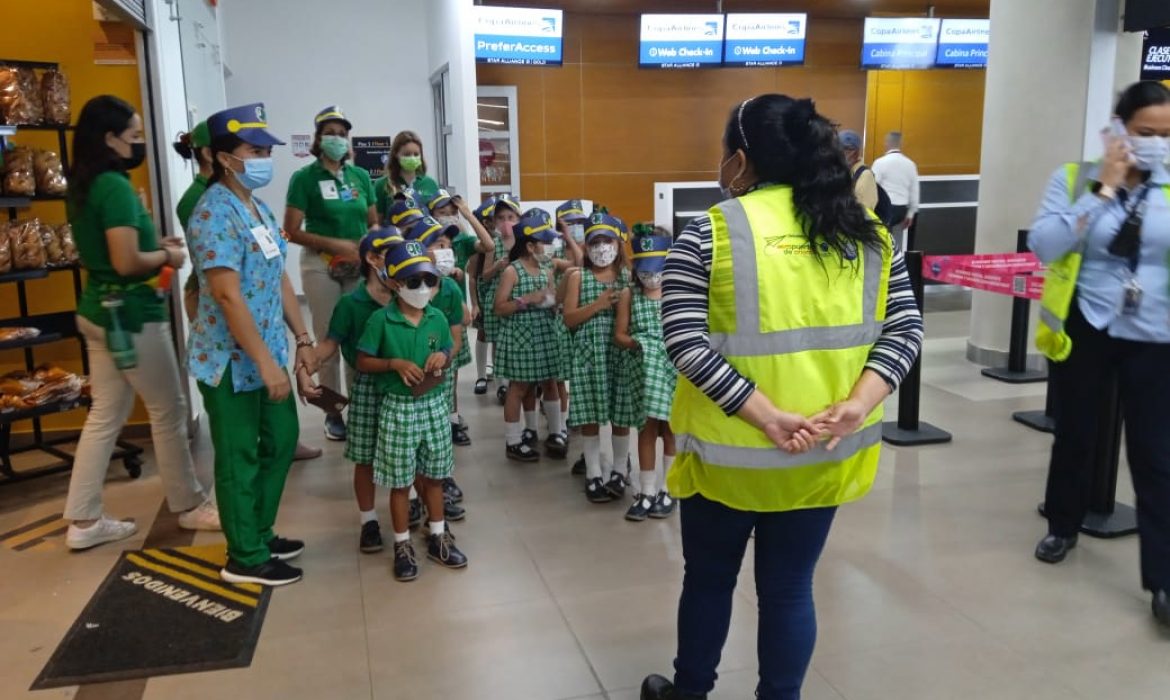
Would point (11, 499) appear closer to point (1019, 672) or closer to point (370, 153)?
point (1019, 672)

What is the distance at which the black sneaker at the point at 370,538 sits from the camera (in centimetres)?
343

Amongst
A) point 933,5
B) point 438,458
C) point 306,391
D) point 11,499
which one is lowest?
point 11,499

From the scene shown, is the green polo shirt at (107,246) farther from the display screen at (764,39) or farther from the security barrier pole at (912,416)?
the display screen at (764,39)

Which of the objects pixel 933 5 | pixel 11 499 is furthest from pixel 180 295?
pixel 933 5

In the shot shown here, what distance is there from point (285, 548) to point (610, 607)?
4.46ft

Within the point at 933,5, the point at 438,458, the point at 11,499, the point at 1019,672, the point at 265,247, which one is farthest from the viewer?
the point at 933,5

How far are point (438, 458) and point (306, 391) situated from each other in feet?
1.72

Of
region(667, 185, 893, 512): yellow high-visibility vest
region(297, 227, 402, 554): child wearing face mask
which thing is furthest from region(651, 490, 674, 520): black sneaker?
region(667, 185, 893, 512): yellow high-visibility vest

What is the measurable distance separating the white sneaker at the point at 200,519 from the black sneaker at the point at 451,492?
0.96m

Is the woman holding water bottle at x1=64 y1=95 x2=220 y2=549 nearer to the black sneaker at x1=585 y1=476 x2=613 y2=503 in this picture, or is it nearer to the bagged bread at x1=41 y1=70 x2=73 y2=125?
the bagged bread at x1=41 y1=70 x2=73 y2=125

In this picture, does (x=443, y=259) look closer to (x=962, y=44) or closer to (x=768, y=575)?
(x=768, y=575)

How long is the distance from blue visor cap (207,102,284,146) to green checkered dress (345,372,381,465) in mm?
955

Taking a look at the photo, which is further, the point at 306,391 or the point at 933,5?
the point at 933,5

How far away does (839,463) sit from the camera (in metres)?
1.83
